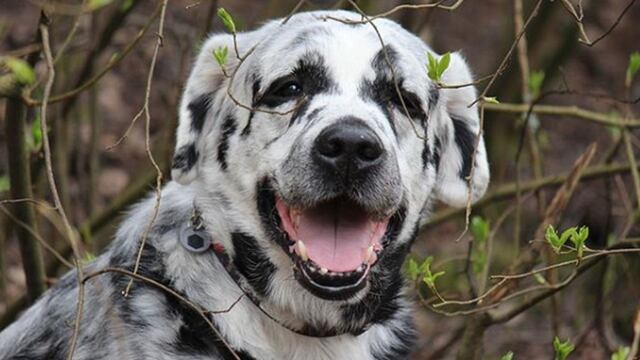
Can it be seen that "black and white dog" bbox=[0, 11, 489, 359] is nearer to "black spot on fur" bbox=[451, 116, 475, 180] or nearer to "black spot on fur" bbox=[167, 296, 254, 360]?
"black spot on fur" bbox=[167, 296, 254, 360]

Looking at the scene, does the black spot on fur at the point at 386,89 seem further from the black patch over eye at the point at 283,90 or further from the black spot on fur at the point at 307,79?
the black patch over eye at the point at 283,90

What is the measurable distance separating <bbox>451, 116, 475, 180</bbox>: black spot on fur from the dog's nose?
1.00m

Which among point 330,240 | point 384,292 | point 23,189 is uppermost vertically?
point 330,240

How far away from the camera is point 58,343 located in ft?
16.1

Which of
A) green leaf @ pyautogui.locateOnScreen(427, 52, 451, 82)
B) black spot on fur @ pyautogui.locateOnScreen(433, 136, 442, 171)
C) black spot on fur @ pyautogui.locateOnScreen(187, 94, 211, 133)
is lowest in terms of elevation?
black spot on fur @ pyautogui.locateOnScreen(433, 136, 442, 171)

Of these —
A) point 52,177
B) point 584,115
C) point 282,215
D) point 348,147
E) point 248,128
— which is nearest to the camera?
point 52,177

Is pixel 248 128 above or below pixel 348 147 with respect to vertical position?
below

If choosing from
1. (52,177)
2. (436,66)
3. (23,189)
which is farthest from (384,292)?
(23,189)

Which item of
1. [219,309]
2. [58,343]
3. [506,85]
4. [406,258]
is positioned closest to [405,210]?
[406,258]

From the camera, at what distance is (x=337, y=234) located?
473 cm

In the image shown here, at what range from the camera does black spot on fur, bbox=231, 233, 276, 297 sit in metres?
4.93

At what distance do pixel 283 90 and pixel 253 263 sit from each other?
643mm

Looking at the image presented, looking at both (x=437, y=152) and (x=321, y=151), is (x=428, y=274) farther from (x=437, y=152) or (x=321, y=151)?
(x=437, y=152)

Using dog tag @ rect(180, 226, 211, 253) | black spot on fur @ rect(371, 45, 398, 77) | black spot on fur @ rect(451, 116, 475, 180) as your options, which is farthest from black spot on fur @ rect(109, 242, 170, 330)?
black spot on fur @ rect(451, 116, 475, 180)
